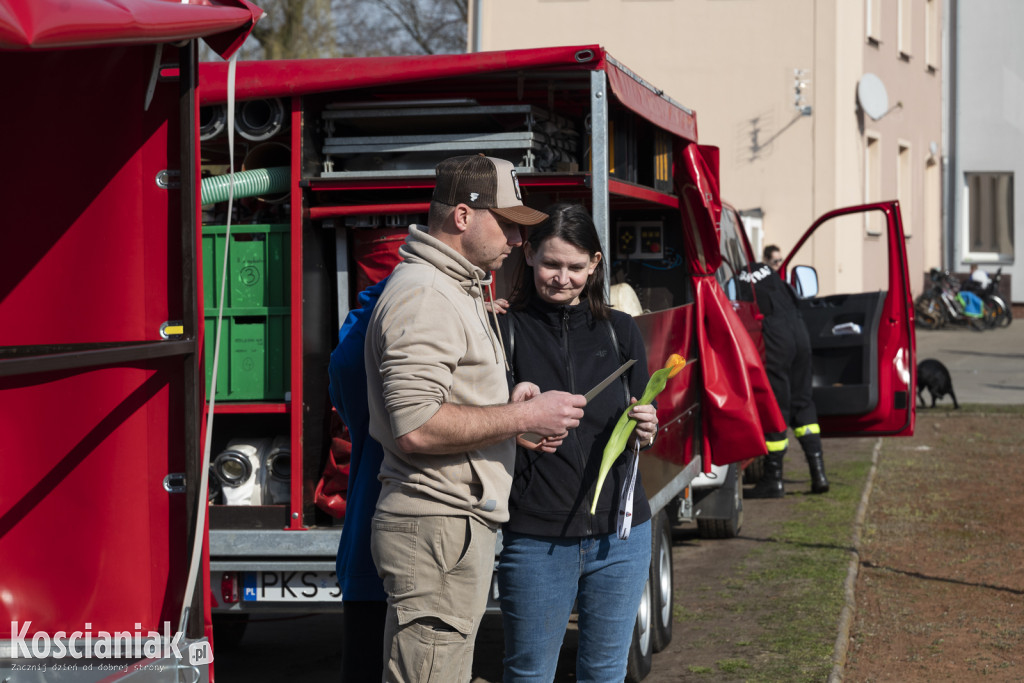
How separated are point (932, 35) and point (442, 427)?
94.3ft

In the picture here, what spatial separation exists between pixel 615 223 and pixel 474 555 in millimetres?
4461

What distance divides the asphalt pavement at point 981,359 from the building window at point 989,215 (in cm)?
216

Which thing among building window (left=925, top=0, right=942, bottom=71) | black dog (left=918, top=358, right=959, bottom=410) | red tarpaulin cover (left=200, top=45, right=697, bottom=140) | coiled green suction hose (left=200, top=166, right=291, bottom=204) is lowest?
black dog (left=918, top=358, right=959, bottom=410)

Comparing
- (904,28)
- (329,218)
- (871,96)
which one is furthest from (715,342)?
(904,28)

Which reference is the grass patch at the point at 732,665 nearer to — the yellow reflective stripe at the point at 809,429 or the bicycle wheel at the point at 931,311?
the yellow reflective stripe at the point at 809,429

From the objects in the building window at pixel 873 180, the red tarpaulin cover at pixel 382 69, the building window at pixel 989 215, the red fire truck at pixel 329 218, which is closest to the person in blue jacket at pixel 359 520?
the red fire truck at pixel 329 218

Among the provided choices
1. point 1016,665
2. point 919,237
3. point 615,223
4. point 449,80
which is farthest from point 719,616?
point 919,237

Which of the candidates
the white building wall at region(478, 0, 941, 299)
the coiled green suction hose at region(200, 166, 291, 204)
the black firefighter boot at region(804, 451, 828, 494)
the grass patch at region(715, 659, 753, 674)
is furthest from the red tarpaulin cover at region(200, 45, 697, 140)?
the white building wall at region(478, 0, 941, 299)

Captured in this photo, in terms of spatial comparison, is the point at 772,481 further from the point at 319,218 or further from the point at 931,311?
the point at 931,311

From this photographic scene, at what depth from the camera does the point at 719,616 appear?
21.6ft

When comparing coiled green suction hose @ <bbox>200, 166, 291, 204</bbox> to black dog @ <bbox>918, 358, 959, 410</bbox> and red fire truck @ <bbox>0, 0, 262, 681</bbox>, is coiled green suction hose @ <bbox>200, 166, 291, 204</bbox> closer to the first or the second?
red fire truck @ <bbox>0, 0, 262, 681</bbox>

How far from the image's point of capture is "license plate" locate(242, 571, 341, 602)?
505cm

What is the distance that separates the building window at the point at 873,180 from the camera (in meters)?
23.9

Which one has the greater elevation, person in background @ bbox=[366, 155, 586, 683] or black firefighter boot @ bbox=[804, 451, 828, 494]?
person in background @ bbox=[366, 155, 586, 683]
